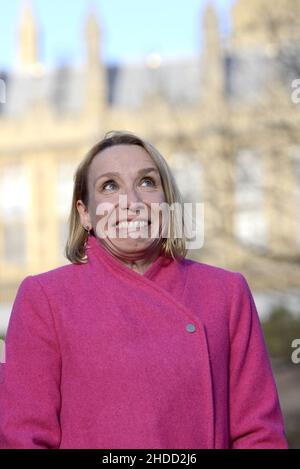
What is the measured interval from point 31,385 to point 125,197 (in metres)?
0.46

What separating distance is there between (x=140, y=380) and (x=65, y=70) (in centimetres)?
3725

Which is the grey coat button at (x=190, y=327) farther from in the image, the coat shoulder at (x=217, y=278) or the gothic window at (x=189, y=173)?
the gothic window at (x=189, y=173)

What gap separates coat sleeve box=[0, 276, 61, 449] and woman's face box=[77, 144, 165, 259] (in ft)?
0.78

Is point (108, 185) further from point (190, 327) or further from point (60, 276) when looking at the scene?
point (190, 327)

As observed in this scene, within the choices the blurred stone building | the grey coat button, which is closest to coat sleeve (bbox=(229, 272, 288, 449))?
the grey coat button

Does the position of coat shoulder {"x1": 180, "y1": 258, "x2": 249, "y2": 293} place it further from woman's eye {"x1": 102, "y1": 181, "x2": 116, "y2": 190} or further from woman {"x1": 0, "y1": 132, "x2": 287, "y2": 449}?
woman's eye {"x1": 102, "y1": 181, "x2": 116, "y2": 190}

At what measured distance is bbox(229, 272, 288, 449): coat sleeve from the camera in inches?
76.2

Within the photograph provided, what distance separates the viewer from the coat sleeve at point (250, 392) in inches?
76.2

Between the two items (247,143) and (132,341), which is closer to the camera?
(132,341)

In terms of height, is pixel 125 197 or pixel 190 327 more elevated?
pixel 125 197

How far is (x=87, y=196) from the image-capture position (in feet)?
7.12

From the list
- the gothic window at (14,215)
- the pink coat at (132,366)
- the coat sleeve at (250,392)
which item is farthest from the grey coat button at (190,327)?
the gothic window at (14,215)

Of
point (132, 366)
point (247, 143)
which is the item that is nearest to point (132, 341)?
point (132, 366)

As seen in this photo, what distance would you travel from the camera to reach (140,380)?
1.85m
